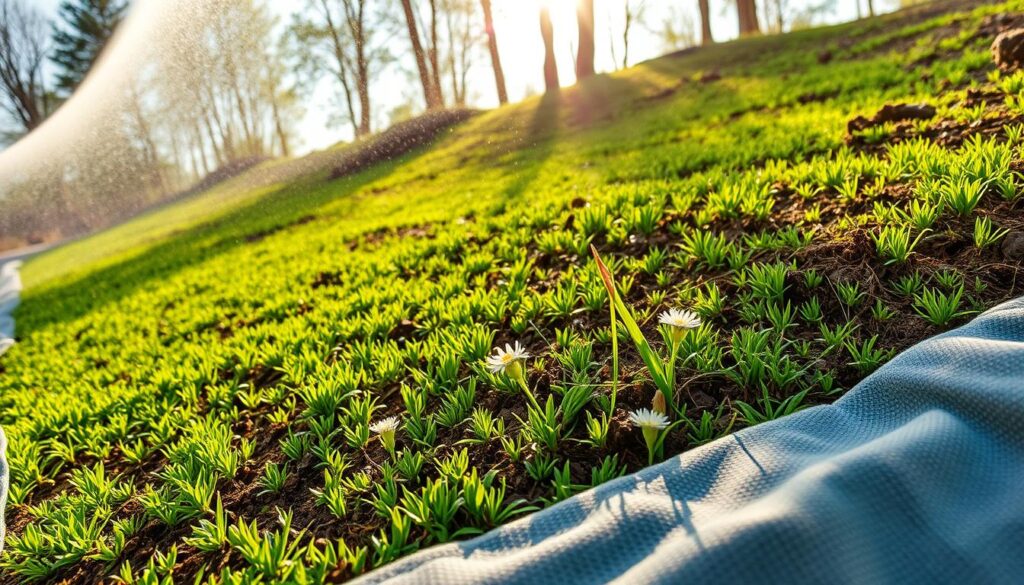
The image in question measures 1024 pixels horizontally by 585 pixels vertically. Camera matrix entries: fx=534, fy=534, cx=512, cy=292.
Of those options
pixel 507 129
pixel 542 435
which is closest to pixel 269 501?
pixel 542 435

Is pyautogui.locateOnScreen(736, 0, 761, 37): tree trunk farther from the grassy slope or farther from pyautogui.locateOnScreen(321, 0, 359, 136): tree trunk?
pyautogui.locateOnScreen(321, 0, 359, 136): tree trunk

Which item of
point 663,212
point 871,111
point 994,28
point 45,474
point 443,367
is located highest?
point 994,28

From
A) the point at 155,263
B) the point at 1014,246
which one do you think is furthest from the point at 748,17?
the point at 1014,246

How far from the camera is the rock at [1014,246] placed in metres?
1.83

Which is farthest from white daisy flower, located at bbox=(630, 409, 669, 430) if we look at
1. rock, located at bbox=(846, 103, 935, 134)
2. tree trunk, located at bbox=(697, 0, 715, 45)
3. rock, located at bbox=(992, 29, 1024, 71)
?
tree trunk, located at bbox=(697, 0, 715, 45)

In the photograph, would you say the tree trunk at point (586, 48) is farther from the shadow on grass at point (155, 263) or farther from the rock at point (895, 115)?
the rock at point (895, 115)

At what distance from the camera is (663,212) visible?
10.3ft

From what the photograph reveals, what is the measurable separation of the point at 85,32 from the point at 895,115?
5569 mm

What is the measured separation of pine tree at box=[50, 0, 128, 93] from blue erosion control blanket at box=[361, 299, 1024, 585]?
13.5 ft

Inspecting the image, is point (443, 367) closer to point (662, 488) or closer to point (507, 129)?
point (662, 488)

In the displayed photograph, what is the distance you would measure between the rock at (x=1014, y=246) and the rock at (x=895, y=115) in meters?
2.14

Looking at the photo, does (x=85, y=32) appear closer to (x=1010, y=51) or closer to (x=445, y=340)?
(x=445, y=340)

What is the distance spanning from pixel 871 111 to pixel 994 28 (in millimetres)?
3344

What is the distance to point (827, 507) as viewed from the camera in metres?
0.96
